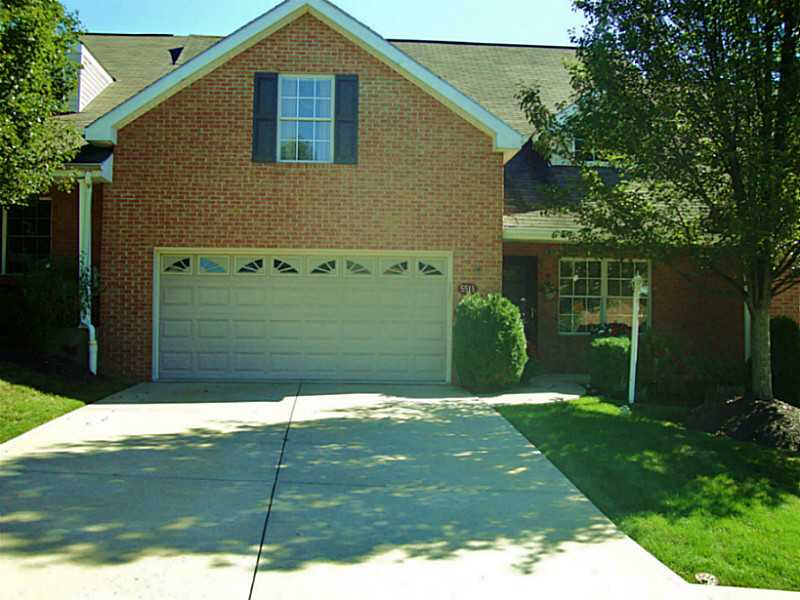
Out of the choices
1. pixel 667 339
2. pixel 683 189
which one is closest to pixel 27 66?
pixel 683 189

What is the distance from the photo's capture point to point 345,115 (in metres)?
13.3

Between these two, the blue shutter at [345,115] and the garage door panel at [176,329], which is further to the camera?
the blue shutter at [345,115]

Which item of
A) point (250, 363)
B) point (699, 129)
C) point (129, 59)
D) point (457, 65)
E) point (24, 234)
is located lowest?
point (250, 363)

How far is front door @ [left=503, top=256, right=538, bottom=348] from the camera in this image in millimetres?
15312

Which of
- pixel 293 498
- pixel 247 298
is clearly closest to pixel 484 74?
pixel 247 298

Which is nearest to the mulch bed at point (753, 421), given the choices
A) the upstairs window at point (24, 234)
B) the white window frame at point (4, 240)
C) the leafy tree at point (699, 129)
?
the leafy tree at point (699, 129)

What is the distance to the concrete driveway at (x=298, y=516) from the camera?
4355mm

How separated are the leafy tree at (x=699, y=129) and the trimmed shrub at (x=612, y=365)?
2155mm

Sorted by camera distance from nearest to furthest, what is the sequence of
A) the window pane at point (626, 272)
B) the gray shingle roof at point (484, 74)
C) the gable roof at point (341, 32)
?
the gable roof at point (341, 32), the gray shingle roof at point (484, 74), the window pane at point (626, 272)

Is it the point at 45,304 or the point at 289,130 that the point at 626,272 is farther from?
the point at 45,304

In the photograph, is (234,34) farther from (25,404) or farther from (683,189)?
(683,189)

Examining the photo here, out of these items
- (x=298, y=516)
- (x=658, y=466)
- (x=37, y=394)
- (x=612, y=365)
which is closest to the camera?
(x=298, y=516)

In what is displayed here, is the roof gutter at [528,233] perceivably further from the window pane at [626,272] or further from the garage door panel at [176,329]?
the garage door panel at [176,329]

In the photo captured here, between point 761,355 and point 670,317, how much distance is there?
17.9 feet
